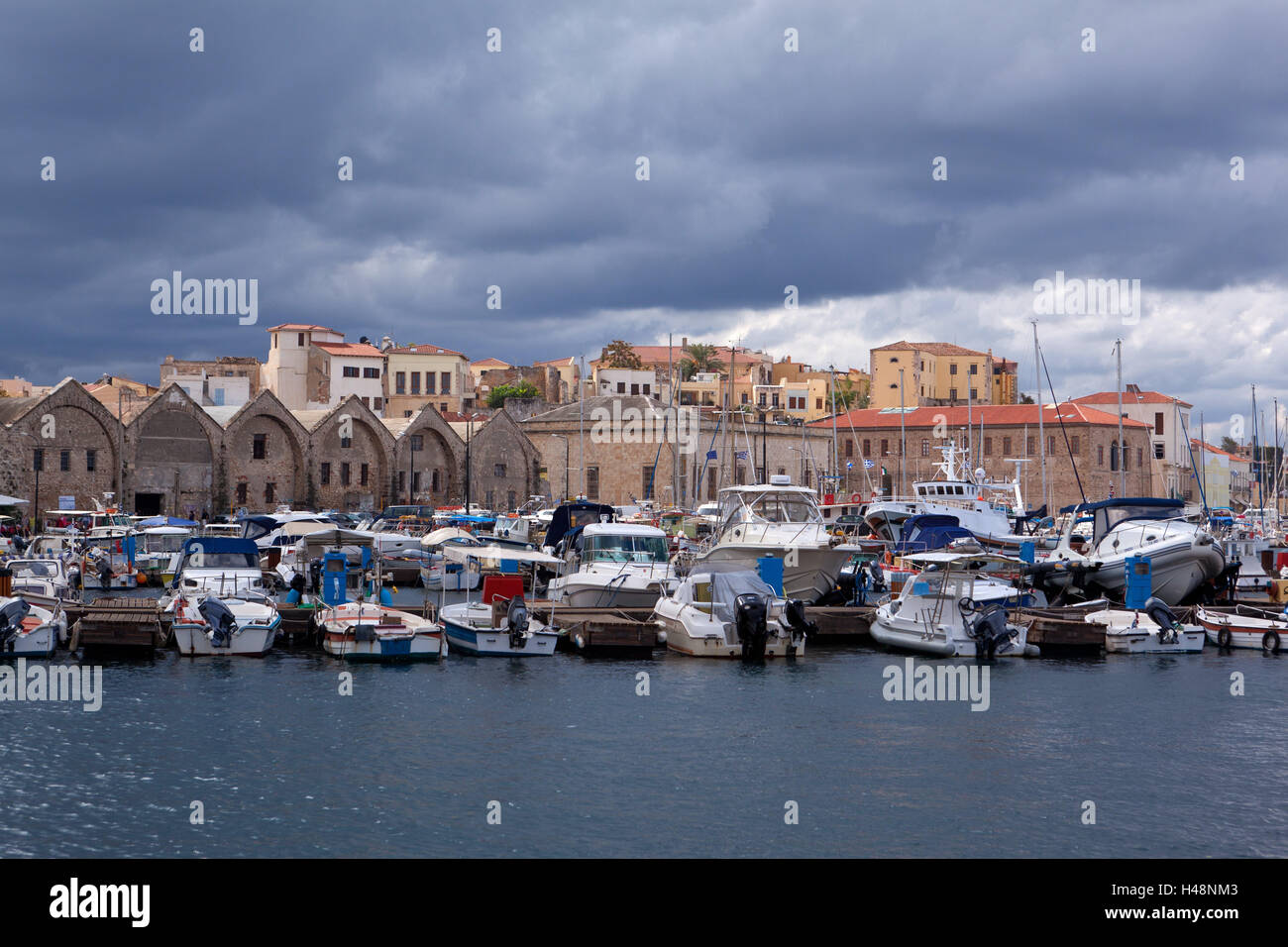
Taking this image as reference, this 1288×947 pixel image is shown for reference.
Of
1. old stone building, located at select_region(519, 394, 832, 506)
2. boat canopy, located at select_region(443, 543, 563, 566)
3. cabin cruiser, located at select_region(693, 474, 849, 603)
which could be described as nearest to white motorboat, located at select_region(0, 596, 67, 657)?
boat canopy, located at select_region(443, 543, 563, 566)

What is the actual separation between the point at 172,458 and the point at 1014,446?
6042 cm

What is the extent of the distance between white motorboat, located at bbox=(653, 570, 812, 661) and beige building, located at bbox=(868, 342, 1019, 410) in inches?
3728

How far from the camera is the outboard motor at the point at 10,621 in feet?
99.7

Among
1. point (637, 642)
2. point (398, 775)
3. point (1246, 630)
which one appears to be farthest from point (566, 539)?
point (398, 775)

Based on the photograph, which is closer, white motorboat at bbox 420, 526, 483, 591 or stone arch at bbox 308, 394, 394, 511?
white motorboat at bbox 420, 526, 483, 591

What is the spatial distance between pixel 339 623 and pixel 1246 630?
23.6 metres

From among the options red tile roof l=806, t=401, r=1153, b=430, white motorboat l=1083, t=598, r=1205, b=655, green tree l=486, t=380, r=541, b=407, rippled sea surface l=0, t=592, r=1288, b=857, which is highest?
green tree l=486, t=380, r=541, b=407

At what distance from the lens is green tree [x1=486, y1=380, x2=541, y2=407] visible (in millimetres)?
124812

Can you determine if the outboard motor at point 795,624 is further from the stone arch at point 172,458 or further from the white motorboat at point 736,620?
the stone arch at point 172,458

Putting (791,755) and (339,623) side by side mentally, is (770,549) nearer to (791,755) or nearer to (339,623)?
(339,623)

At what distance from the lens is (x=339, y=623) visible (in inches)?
1247

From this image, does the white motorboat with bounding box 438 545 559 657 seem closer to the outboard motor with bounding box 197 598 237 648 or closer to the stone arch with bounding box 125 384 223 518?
the outboard motor with bounding box 197 598 237 648

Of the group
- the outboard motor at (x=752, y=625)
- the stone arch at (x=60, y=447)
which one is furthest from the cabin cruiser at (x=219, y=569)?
the stone arch at (x=60, y=447)
